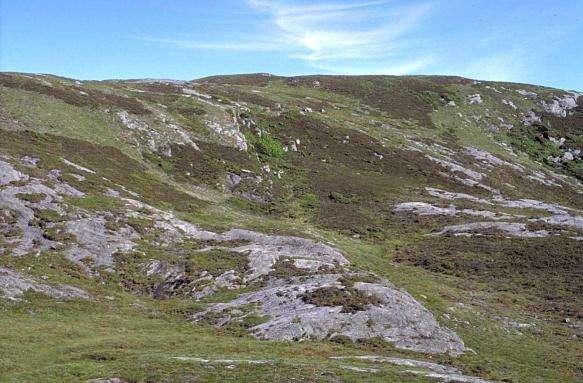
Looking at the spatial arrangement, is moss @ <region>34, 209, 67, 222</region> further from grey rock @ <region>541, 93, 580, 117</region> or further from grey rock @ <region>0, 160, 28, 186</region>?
grey rock @ <region>541, 93, 580, 117</region>

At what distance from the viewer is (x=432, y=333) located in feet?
101

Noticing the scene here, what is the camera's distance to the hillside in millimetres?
26469

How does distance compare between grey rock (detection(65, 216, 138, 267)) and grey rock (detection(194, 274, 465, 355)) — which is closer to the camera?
grey rock (detection(194, 274, 465, 355))

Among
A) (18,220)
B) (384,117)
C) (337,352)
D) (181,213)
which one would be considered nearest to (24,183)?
(18,220)

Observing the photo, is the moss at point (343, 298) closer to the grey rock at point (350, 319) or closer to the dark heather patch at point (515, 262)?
the grey rock at point (350, 319)

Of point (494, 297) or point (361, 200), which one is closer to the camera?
point (494, 297)

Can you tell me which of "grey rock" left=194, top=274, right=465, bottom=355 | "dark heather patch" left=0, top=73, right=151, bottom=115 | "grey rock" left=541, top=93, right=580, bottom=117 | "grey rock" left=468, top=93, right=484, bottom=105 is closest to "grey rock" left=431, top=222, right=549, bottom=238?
"grey rock" left=194, top=274, right=465, bottom=355

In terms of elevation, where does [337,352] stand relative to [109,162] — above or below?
below

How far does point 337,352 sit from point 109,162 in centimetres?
3981

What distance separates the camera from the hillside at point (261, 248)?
2647 cm

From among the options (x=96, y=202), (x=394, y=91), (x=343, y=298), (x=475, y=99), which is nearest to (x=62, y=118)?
(x=96, y=202)

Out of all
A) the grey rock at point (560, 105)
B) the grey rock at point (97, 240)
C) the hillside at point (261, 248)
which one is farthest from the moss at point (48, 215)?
the grey rock at point (560, 105)

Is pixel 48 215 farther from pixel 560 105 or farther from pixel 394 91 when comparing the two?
pixel 560 105

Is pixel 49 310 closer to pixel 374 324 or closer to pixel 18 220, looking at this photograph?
pixel 18 220
